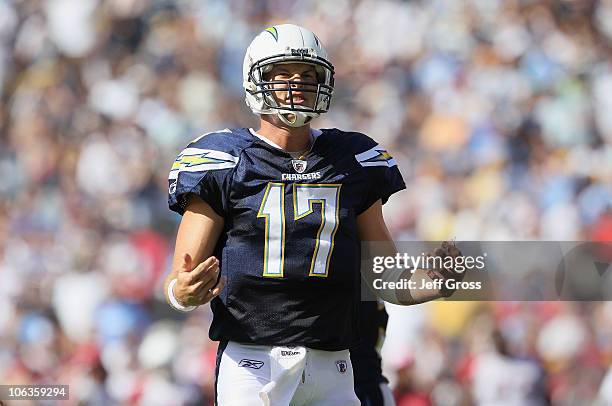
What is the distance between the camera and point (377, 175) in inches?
126

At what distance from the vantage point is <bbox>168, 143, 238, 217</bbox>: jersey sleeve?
3018mm

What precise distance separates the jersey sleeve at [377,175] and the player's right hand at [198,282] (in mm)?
590

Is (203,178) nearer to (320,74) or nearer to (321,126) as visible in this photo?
(320,74)

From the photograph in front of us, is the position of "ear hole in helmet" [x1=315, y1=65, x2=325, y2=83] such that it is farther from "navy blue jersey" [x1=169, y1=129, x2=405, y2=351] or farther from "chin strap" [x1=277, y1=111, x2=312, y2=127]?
"navy blue jersey" [x1=169, y1=129, x2=405, y2=351]

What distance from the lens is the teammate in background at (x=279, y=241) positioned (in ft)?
9.84

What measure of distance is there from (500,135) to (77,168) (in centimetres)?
288

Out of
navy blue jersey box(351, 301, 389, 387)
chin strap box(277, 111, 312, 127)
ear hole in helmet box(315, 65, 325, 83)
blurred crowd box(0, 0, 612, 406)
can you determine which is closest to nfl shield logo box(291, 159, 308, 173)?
chin strap box(277, 111, 312, 127)

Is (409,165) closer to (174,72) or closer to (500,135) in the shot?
(500,135)

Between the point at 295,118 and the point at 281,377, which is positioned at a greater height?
the point at 295,118

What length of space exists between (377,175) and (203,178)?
0.54 metres

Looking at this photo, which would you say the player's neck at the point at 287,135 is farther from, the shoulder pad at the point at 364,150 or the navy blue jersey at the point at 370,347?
the navy blue jersey at the point at 370,347

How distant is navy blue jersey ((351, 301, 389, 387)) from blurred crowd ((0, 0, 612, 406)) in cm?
155

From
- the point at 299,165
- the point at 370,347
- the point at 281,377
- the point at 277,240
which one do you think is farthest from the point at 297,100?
the point at 370,347

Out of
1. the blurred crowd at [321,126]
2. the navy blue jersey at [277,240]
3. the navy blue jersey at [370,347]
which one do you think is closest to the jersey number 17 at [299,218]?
the navy blue jersey at [277,240]
